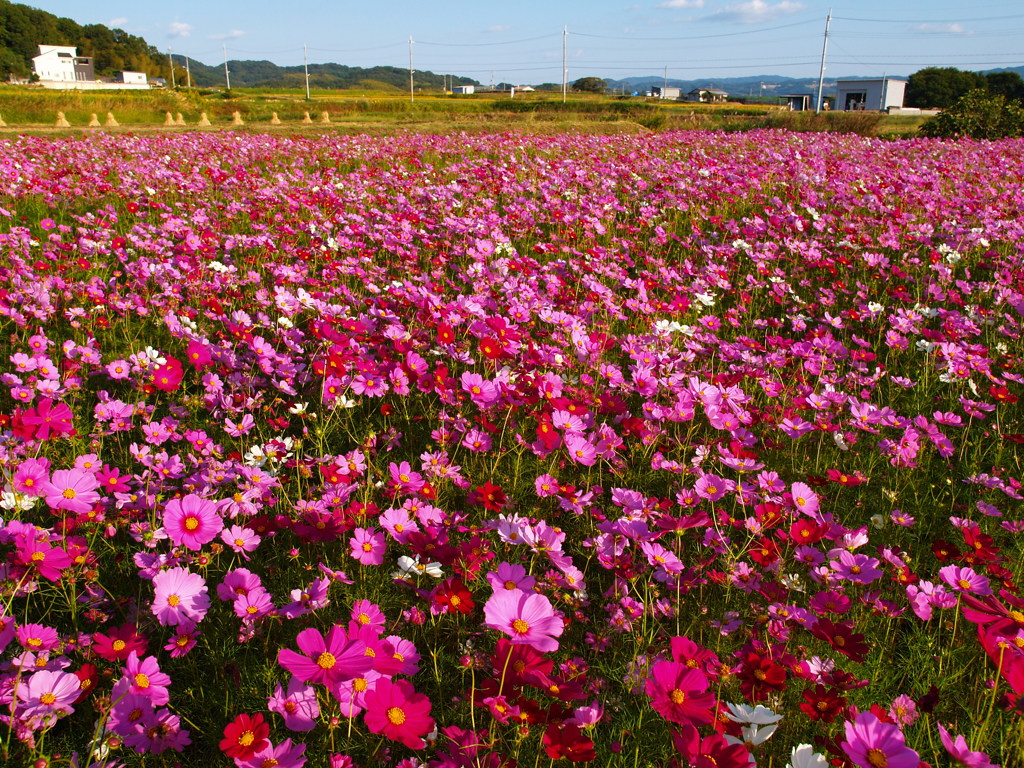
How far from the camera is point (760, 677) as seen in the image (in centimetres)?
109

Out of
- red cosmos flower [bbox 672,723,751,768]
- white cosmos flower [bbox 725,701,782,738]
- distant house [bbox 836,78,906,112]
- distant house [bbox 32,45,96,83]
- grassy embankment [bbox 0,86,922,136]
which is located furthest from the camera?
distant house [bbox 32,45,96,83]

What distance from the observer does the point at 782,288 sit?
12.2ft

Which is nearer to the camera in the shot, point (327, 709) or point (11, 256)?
point (327, 709)

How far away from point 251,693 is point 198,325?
2.09 meters

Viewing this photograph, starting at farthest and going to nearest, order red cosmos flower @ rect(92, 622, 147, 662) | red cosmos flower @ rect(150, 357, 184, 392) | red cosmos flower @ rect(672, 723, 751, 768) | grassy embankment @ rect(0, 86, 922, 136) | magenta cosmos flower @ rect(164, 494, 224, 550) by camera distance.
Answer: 1. grassy embankment @ rect(0, 86, 922, 136)
2. red cosmos flower @ rect(150, 357, 184, 392)
3. magenta cosmos flower @ rect(164, 494, 224, 550)
4. red cosmos flower @ rect(92, 622, 147, 662)
5. red cosmos flower @ rect(672, 723, 751, 768)

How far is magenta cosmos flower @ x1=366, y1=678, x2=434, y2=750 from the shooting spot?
3.02ft

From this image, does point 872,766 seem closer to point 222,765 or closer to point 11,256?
point 222,765

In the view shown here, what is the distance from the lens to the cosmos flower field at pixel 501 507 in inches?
43.5

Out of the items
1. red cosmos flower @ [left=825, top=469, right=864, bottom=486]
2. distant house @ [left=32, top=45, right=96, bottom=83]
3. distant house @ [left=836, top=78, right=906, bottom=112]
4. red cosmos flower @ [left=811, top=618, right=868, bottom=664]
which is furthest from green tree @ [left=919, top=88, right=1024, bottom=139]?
distant house @ [left=32, top=45, right=96, bottom=83]

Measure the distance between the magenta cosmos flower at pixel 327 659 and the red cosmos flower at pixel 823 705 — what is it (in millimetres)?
755

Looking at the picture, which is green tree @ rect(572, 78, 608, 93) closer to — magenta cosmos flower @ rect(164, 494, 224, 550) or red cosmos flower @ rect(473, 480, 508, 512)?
red cosmos flower @ rect(473, 480, 508, 512)

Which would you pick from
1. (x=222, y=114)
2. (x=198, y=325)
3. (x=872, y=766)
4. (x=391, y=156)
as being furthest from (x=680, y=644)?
(x=222, y=114)

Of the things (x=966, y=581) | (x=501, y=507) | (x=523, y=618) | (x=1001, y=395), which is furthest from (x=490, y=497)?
(x=1001, y=395)

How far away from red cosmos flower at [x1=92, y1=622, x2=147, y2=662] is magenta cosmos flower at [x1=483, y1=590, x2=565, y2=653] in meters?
0.67
